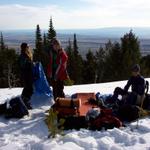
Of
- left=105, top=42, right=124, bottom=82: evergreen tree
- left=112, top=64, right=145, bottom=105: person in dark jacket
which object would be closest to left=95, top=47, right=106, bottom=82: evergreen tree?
left=105, top=42, right=124, bottom=82: evergreen tree

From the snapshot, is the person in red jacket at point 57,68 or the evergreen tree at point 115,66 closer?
the person in red jacket at point 57,68

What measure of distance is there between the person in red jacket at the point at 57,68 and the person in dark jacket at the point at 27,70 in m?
0.61

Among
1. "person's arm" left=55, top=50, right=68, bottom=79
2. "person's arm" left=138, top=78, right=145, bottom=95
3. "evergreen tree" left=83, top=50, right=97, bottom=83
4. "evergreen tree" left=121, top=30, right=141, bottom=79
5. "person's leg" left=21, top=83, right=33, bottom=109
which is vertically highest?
"person's arm" left=55, top=50, right=68, bottom=79

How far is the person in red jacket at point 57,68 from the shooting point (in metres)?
10.8

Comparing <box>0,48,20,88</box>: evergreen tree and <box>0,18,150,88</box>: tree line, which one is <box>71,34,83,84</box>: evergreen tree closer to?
<box>0,18,150,88</box>: tree line

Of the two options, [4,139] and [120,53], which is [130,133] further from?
[120,53]

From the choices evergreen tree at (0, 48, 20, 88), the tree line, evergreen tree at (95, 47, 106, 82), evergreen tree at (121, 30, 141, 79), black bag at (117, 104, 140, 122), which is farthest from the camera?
evergreen tree at (95, 47, 106, 82)

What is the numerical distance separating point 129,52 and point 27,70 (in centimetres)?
3665

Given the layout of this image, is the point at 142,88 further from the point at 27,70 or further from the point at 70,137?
the point at 27,70

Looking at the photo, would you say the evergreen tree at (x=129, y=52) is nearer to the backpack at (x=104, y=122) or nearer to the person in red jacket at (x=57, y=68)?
the person in red jacket at (x=57, y=68)

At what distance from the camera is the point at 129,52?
46.4m

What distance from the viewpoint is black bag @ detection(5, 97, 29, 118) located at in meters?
9.61

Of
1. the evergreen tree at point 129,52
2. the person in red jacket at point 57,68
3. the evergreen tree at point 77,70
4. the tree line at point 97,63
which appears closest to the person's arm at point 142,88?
the person in red jacket at point 57,68

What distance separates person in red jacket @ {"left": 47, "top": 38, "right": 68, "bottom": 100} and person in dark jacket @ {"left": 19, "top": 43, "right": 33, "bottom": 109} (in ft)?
2.01
